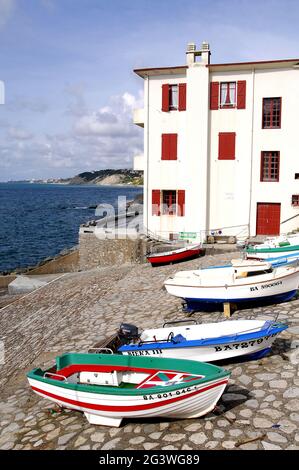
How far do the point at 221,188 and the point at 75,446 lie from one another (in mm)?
21121

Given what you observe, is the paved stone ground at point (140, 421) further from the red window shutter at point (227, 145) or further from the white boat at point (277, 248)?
the red window shutter at point (227, 145)

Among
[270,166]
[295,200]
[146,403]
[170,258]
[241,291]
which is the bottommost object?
[170,258]

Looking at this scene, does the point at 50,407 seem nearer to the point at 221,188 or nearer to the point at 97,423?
the point at 97,423

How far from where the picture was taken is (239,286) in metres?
12.7

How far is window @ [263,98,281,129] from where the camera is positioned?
2547 centimetres

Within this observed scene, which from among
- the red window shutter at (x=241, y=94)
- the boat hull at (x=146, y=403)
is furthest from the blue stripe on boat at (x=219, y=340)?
the red window shutter at (x=241, y=94)

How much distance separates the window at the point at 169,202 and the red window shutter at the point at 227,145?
3749 mm

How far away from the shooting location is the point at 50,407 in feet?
29.0

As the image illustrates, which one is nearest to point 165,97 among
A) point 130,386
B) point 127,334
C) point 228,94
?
point 228,94

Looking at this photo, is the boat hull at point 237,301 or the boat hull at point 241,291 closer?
the boat hull at point 241,291

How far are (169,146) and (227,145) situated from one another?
341 cm

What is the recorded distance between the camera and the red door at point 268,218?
26348 mm

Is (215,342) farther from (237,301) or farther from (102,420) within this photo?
(237,301)
